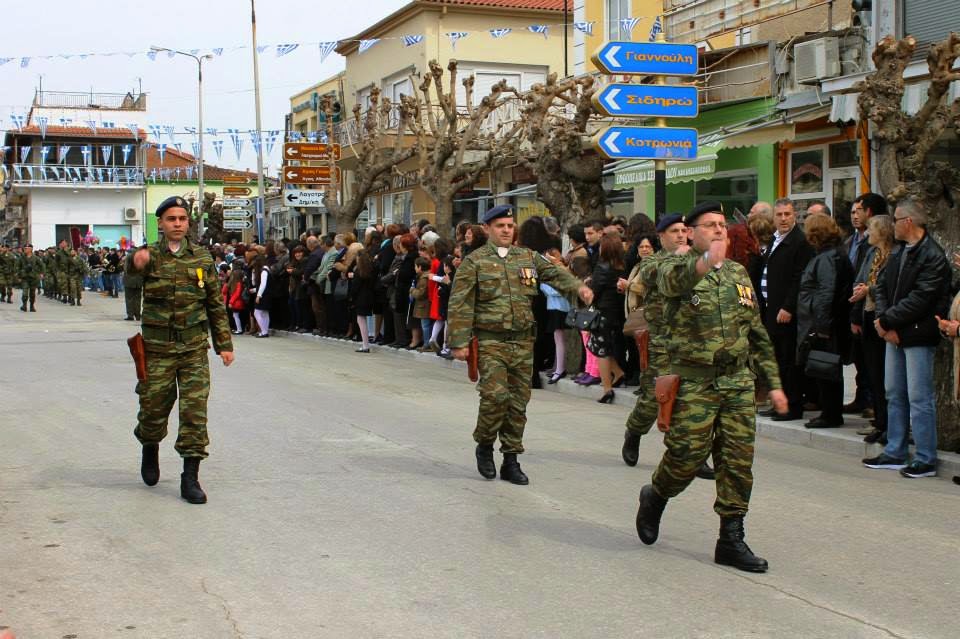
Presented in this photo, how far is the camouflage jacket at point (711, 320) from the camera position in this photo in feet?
18.7

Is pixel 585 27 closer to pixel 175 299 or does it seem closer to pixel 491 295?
pixel 491 295

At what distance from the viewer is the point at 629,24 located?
2267cm

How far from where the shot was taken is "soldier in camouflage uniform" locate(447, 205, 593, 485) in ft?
25.7

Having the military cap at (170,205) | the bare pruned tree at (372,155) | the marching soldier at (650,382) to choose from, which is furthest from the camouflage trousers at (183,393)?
the bare pruned tree at (372,155)

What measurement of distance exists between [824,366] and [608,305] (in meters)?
3.28

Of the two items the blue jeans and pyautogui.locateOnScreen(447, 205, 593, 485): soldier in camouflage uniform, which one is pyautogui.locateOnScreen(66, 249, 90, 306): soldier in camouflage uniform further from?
the blue jeans

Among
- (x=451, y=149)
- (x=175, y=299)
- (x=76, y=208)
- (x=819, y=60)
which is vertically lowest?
(x=175, y=299)

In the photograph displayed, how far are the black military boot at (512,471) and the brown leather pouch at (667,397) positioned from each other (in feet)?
7.49

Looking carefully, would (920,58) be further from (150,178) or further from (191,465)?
(150,178)

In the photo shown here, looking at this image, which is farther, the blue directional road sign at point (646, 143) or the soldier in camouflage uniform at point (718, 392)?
the blue directional road sign at point (646, 143)

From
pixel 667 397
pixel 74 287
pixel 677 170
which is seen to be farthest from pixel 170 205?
pixel 74 287

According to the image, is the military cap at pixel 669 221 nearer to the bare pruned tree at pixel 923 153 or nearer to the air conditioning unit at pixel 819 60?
the bare pruned tree at pixel 923 153

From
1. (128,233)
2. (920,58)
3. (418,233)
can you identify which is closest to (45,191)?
(128,233)

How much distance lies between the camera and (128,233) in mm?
69562
